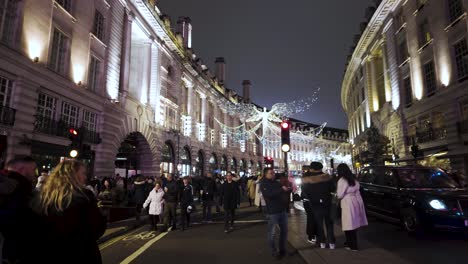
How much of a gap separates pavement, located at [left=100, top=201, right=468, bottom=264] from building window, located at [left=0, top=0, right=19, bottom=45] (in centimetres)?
1031

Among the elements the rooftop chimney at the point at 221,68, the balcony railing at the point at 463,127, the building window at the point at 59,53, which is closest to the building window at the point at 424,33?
the balcony railing at the point at 463,127

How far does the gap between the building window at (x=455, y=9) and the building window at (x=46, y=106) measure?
78.9ft

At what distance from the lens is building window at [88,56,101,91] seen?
67.5 ft

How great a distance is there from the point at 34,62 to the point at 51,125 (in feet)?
10.6

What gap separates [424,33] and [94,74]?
23847 millimetres

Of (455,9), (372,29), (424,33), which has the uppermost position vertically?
(372,29)

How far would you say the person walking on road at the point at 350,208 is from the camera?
21.1 ft

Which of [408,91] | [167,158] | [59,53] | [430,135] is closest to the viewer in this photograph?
[59,53]

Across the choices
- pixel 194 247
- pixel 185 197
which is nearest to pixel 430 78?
pixel 185 197

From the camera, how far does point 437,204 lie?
7551 millimetres

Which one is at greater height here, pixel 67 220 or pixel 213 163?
pixel 213 163

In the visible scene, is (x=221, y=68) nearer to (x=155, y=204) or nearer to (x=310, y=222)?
(x=155, y=204)

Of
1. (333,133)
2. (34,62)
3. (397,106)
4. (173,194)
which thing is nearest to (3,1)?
(34,62)

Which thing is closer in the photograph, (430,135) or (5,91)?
(5,91)
